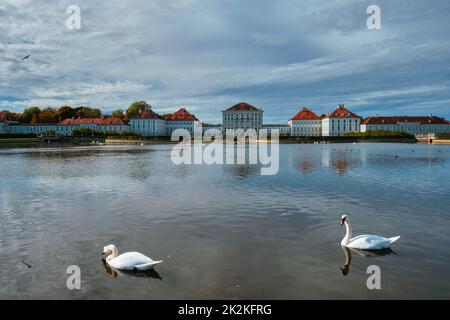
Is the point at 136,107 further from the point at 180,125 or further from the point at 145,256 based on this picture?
the point at 145,256

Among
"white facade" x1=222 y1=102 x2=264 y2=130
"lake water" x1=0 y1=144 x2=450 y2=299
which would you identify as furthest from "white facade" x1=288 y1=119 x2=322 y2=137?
"lake water" x1=0 y1=144 x2=450 y2=299

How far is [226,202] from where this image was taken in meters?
13.6

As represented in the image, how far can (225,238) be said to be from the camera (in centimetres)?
918

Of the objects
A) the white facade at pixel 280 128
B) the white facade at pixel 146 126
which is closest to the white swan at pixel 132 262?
the white facade at pixel 146 126

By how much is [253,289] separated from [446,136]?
94760 millimetres

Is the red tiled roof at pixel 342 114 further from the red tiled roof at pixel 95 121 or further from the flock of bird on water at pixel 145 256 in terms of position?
the flock of bird on water at pixel 145 256

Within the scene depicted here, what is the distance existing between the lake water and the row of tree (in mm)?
130957

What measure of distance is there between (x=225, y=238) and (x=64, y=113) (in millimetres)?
146557

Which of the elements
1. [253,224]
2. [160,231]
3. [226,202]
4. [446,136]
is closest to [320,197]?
[226,202]

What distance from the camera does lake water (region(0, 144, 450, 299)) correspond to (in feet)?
21.1

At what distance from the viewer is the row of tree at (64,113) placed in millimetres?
136000

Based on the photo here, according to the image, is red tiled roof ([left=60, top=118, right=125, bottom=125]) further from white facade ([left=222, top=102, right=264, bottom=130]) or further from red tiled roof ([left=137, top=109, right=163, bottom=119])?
white facade ([left=222, top=102, right=264, bottom=130])

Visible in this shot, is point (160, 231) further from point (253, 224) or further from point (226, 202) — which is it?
point (226, 202)
